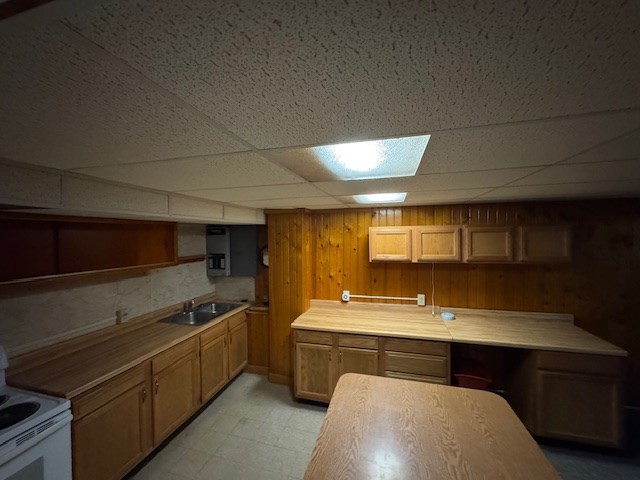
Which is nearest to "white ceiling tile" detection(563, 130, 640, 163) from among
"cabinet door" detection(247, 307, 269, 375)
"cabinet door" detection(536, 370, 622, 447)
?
"cabinet door" detection(536, 370, 622, 447)

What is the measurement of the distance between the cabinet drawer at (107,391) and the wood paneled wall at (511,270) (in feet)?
4.98

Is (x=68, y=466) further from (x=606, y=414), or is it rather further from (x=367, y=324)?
(x=606, y=414)

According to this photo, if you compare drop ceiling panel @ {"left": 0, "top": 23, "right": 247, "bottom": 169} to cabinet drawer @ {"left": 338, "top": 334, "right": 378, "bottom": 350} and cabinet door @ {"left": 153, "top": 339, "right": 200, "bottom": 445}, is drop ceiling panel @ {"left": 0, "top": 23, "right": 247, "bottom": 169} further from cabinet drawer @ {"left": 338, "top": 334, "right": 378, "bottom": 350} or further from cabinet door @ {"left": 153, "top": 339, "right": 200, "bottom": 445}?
cabinet drawer @ {"left": 338, "top": 334, "right": 378, "bottom": 350}

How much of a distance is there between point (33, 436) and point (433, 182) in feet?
8.47

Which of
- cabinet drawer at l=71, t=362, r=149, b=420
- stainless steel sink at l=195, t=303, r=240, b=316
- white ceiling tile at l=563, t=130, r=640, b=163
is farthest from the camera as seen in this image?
stainless steel sink at l=195, t=303, r=240, b=316

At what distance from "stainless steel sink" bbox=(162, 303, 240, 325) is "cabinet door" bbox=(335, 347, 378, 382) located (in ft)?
5.18

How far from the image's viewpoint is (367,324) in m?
2.72

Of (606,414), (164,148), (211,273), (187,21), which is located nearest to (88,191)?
(164,148)

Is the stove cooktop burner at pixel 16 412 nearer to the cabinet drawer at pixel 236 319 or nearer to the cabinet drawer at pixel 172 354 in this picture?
the cabinet drawer at pixel 172 354

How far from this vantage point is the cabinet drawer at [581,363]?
6.77 feet

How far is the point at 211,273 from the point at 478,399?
320 cm

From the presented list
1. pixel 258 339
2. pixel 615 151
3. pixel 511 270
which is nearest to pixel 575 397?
pixel 511 270

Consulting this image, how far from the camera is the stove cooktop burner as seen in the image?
1.32 m

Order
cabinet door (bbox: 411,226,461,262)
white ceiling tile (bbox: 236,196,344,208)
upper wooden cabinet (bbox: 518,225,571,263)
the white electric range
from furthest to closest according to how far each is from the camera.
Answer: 1. cabinet door (bbox: 411,226,461,262)
2. upper wooden cabinet (bbox: 518,225,571,263)
3. white ceiling tile (bbox: 236,196,344,208)
4. the white electric range
